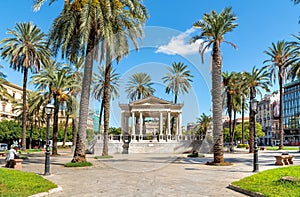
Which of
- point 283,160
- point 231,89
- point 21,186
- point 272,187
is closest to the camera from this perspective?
point 272,187

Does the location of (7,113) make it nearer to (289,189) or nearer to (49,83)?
(49,83)

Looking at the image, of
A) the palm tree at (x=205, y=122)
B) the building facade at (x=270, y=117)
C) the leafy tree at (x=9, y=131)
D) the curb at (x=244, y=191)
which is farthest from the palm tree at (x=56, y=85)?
the building facade at (x=270, y=117)

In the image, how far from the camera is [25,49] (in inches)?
1272

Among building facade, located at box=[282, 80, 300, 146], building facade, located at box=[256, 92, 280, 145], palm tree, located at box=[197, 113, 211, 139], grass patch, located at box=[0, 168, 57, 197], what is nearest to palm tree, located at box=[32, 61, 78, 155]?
grass patch, located at box=[0, 168, 57, 197]

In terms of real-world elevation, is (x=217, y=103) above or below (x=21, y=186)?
above

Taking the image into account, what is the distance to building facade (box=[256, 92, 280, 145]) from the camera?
11369cm

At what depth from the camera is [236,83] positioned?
1646 inches

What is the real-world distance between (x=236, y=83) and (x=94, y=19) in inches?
1135

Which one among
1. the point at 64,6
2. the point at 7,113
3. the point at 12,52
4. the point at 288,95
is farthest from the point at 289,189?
the point at 288,95

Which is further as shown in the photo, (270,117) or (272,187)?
(270,117)

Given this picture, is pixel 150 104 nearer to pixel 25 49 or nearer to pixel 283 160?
pixel 25 49

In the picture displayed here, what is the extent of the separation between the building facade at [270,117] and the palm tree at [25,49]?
3930 inches

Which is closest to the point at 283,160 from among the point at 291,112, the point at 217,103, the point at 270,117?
the point at 217,103

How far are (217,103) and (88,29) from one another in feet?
31.9
